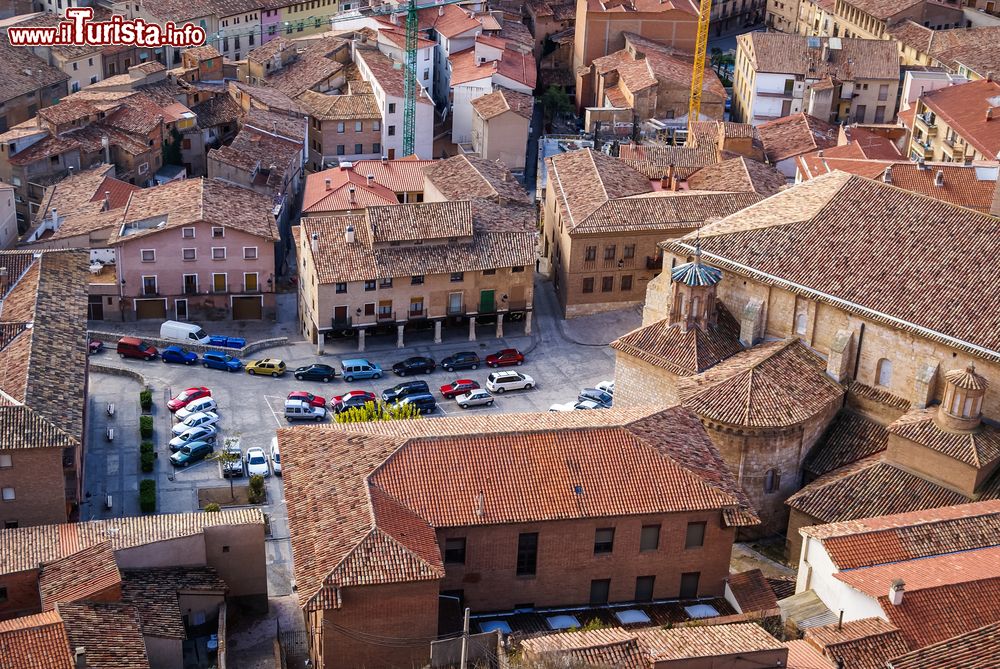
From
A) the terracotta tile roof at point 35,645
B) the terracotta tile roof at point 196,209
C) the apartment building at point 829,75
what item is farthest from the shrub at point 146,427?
the apartment building at point 829,75

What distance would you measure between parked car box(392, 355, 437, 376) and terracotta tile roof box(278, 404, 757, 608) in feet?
91.3

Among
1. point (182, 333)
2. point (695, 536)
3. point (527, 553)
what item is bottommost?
point (182, 333)

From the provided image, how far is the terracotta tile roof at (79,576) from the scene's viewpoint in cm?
6376

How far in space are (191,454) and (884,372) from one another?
1563 inches

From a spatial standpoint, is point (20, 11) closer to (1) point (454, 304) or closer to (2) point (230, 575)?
(1) point (454, 304)

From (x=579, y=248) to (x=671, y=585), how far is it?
40758 millimetres

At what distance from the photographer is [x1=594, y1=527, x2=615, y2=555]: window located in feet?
222

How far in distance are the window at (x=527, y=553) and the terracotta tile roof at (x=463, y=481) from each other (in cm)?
136

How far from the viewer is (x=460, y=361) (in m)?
101

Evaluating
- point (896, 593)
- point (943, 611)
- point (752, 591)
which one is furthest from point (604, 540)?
point (943, 611)

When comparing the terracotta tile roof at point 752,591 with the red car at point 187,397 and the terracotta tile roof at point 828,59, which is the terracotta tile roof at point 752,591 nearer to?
the red car at point 187,397

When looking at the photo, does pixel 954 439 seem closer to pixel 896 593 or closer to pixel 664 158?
pixel 896 593

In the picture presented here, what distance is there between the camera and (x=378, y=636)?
203 ft

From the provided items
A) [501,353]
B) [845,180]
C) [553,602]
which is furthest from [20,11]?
[553,602]
